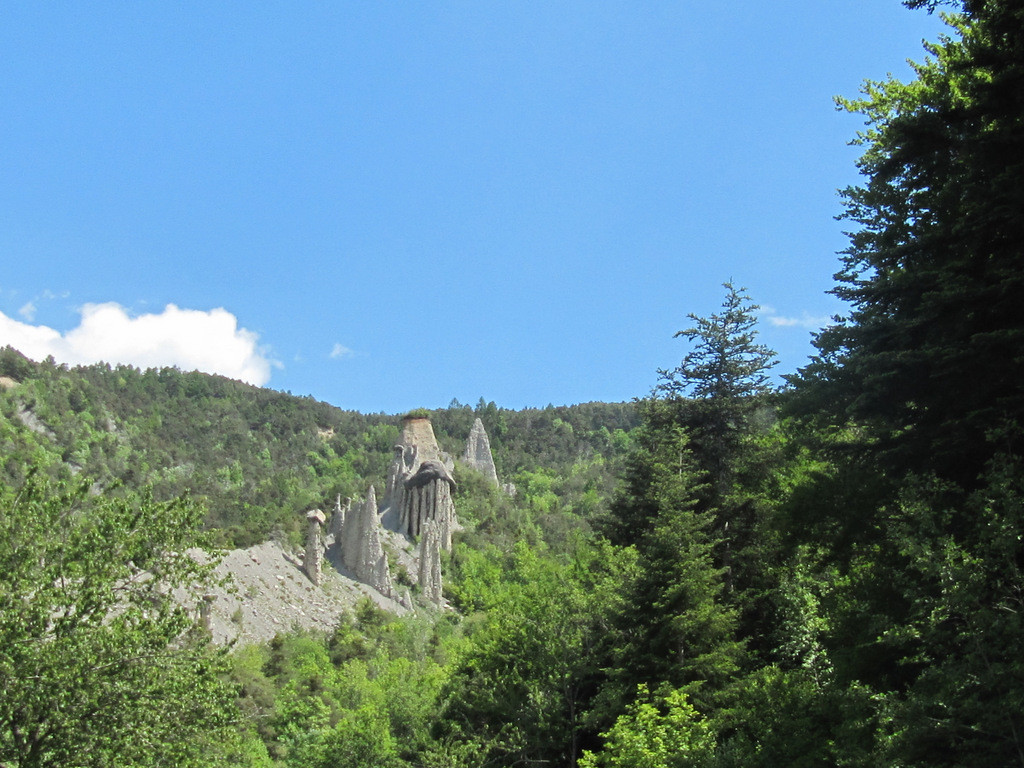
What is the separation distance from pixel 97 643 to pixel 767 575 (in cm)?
1549

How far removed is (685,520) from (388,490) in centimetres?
7852

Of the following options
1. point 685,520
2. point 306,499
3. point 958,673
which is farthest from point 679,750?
point 306,499

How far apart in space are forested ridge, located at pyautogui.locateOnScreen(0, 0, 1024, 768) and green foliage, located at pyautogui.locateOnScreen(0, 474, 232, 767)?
46 mm

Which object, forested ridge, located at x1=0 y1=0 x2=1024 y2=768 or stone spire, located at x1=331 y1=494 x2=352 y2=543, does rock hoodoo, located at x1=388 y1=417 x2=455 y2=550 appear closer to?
stone spire, located at x1=331 y1=494 x2=352 y2=543

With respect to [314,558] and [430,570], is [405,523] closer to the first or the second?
[430,570]

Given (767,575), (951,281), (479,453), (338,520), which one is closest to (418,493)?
(338,520)

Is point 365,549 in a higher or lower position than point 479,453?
lower

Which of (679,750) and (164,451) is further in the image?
(164,451)

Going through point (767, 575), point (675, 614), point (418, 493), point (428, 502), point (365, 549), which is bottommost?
point (675, 614)

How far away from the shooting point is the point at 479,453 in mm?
134250

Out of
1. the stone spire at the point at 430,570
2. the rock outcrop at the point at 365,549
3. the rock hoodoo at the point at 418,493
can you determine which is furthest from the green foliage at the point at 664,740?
the rock hoodoo at the point at 418,493

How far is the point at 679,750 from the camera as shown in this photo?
1570cm

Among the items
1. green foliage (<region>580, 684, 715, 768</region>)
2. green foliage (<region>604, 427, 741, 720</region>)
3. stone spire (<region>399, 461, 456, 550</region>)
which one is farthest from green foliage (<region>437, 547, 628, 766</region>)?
stone spire (<region>399, 461, 456, 550</region>)

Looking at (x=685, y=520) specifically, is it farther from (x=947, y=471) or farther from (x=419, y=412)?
(x=419, y=412)
